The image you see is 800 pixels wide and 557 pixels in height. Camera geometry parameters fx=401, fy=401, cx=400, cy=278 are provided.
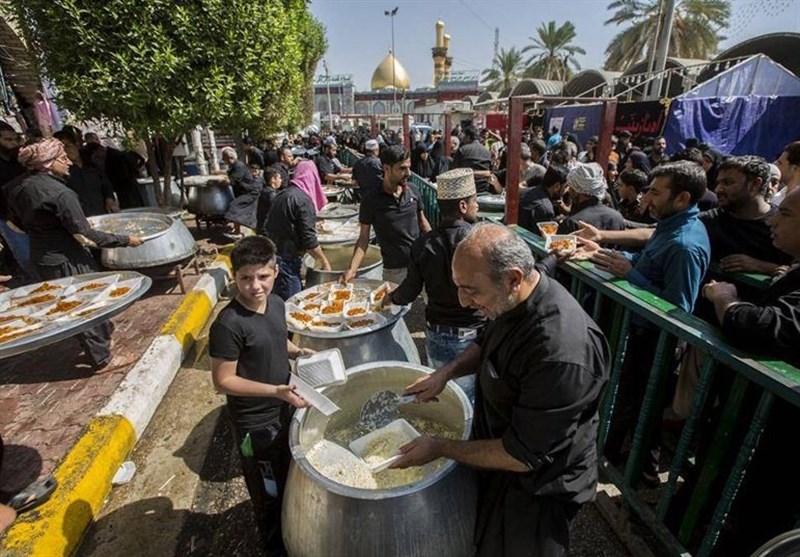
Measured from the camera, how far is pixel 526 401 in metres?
1.52

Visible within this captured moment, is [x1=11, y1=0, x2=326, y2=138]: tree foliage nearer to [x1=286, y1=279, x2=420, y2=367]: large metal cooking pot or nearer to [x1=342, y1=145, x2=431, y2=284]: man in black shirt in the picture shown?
[x1=342, y1=145, x2=431, y2=284]: man in black shirt

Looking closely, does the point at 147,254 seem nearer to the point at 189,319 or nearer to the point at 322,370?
the point at 189,319

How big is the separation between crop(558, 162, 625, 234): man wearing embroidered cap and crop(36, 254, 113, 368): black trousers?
191 inches

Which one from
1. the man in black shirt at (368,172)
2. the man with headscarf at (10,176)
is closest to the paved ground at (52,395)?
the man with headscarf at (10,176)

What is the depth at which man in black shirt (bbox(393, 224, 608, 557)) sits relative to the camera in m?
1.49

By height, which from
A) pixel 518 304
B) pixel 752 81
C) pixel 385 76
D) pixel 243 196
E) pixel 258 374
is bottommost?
pixel 258 374

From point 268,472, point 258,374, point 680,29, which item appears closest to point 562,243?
point 258,374

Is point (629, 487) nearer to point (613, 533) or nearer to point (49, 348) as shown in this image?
point (613, 533)

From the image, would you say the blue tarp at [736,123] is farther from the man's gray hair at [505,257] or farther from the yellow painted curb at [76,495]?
the yellow painted curb at [76,495]

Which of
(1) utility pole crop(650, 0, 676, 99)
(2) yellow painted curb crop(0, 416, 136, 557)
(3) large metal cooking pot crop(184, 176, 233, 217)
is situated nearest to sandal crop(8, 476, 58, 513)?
(2) yellow painted curb crop(0, 416, 136, 557)

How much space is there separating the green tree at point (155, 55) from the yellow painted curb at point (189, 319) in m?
2.32

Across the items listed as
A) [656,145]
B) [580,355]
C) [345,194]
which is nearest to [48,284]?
[580,355]

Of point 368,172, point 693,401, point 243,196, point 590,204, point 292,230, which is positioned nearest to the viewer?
point 693,401

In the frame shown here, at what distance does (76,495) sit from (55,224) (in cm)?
259
